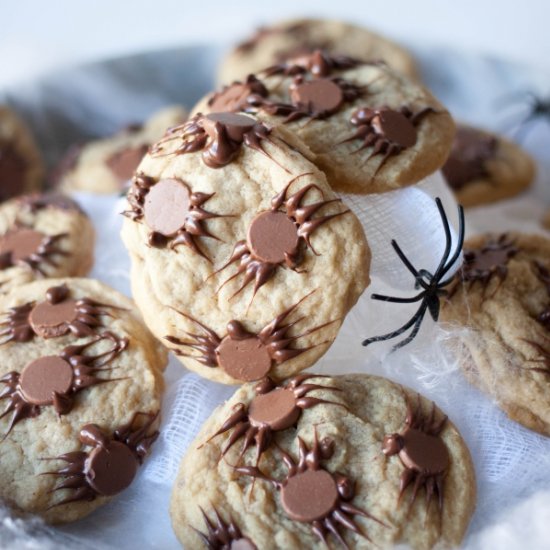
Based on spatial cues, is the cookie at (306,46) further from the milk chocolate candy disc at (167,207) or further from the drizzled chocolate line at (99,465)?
the drizzled chocolate line at (99,465)

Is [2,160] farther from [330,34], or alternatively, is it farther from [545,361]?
[545,361]

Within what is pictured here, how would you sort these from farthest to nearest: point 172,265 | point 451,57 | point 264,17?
1. point 264,17
2. point 451,57
3. point 172,265

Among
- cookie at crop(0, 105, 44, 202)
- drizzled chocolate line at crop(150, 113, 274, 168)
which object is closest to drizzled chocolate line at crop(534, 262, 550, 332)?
drizzled chocolate line at crop(150, 113, 274, 168)

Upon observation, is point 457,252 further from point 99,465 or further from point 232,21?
point 232,21

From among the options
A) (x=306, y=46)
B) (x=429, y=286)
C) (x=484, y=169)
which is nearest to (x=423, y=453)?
(x=429, y=286)

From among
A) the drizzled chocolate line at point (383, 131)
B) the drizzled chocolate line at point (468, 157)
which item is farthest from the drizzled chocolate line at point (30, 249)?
the drizzled chocolate line at point (468, 157)

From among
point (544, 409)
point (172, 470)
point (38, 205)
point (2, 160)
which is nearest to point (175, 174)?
point (172, 470)
